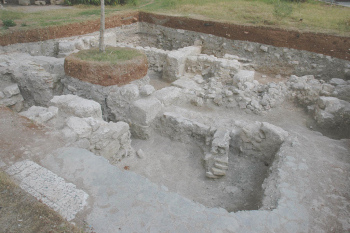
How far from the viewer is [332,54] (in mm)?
7645

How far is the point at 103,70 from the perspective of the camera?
542 centimetres

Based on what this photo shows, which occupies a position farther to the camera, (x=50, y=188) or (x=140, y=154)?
(x=140, y=154)

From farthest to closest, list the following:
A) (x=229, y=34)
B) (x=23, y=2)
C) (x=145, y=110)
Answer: (x=23, y=2), (x=229, y=34), (x=145, y=110)

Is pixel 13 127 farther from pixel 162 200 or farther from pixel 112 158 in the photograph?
pixel 162 200

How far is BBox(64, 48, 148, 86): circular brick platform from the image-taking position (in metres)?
5.43

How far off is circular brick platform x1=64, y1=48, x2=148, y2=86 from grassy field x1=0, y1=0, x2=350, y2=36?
3387 millimetres

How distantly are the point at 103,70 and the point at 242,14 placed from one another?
7658 mm

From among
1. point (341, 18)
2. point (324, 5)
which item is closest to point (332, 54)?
point (341, 18)

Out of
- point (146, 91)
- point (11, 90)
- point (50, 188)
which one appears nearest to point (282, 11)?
point (146, 91)

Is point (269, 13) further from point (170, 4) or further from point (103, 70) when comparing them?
point (103, 70)

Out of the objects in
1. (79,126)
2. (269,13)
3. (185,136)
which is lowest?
(185,136)

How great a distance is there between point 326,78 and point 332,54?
0.74 metres

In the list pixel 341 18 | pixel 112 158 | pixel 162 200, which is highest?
pixel 341 18

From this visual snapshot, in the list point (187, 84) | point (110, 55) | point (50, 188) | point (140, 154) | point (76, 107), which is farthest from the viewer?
point (187, 84)
